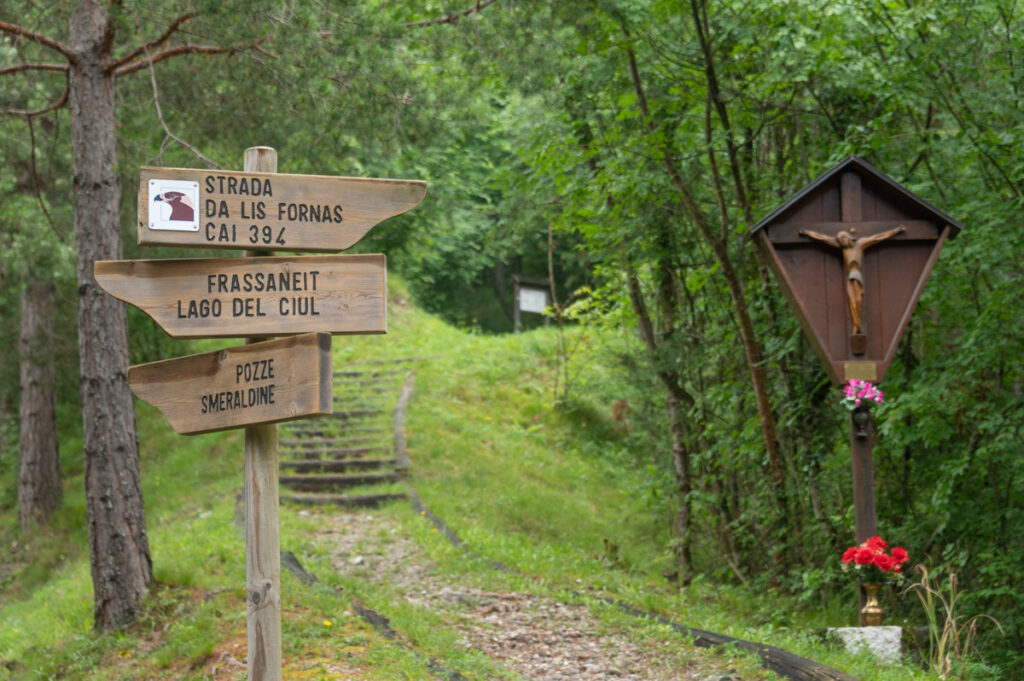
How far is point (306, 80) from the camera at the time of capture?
345 inches

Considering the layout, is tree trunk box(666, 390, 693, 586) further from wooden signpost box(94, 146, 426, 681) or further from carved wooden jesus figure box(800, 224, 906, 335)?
wooden signpost box(94, 146, 426, 681)

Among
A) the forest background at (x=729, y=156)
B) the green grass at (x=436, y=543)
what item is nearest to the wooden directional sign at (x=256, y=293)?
the green grass at (x=436, y=543)

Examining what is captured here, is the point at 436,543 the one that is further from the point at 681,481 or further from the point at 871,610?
the point at 871,610

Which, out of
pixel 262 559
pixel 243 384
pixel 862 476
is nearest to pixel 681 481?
pixel 862 476

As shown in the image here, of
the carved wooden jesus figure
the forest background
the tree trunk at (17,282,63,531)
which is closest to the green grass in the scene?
the tree trunk at (17,282,63,531)

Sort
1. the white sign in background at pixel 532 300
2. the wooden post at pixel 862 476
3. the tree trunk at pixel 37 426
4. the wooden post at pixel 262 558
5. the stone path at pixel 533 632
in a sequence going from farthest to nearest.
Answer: the white sign in background at pixel 532 300, the tree trunk at pixel 37 426, the wooden post at pixel 862 476, the stone path at pixel 533 632, the wooden post at pixel 262 558

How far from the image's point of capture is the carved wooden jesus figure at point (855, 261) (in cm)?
629

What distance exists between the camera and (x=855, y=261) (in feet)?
20.7

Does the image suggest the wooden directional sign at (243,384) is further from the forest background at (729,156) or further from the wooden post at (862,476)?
the wooden post at (862,476)

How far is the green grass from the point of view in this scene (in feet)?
22.1

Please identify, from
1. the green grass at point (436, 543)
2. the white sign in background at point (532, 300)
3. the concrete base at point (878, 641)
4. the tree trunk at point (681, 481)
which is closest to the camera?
the concrete base at point (878, 641)

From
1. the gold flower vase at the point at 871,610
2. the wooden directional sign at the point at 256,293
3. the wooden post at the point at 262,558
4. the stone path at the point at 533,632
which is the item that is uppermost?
the wooden directional sign at the point at 256,293

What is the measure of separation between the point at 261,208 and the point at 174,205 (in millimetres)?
369

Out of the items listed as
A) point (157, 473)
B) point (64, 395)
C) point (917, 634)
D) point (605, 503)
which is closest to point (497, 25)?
point (917, 634)
